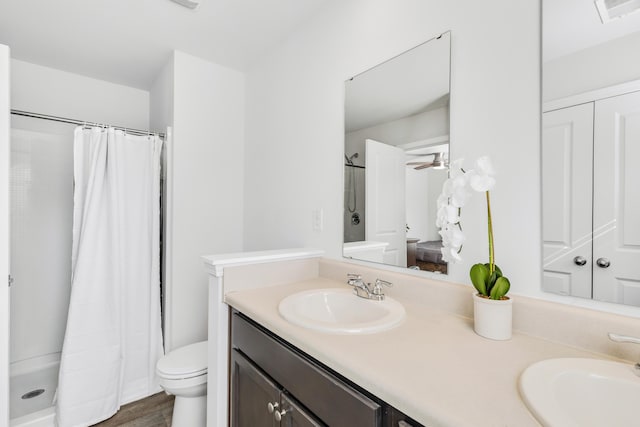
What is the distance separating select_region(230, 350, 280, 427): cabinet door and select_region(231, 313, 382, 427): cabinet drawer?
0.13ft

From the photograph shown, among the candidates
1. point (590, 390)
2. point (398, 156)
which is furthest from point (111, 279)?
point (590, 390)

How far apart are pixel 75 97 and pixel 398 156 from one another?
9.05 ft

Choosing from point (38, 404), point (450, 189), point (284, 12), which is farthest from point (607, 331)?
point (38, 404)

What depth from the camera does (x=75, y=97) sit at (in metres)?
2.50

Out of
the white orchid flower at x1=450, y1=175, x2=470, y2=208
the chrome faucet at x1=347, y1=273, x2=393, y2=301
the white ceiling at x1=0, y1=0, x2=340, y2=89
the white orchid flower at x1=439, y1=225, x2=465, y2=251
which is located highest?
the white ceiling at x1=0, y1=0, x2=340, y2=89

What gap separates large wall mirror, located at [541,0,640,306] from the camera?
76 centimetres

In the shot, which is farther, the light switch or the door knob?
the light switch

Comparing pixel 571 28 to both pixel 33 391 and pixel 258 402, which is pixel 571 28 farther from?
pixel 33 391

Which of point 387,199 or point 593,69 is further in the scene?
point 387,199

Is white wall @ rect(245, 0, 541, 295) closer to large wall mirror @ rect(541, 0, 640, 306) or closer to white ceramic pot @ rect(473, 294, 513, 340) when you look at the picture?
large wall mirror @ rect(541, 0, 640, 306)

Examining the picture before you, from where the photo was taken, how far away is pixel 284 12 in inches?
68.7

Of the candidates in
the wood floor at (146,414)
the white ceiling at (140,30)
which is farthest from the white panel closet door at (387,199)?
the wood floor at (146,414)

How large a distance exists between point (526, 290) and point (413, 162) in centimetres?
62

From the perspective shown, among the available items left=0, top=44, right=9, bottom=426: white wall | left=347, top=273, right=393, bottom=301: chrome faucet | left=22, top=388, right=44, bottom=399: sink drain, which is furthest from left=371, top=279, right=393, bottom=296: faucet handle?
left=22, top=388, right=44, bottom=399: sink drain
